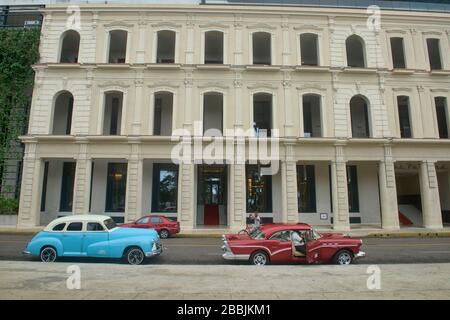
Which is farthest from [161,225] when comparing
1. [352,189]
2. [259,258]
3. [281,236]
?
[352,189]

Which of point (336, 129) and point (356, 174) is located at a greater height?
point (336, 129)

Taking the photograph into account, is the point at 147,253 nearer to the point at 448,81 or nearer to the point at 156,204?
the point at 156,204

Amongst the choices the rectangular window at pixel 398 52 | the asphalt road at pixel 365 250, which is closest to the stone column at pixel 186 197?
the asphalt road at pixel 365 250

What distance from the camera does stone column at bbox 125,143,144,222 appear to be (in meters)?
21.7

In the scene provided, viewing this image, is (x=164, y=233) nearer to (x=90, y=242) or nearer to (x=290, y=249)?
(x=90, y=242)

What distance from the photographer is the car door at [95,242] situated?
11.3m

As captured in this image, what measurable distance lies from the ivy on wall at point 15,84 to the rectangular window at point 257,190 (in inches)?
716

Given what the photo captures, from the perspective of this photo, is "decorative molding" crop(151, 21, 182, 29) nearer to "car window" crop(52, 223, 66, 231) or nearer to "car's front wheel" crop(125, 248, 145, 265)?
"car window" crop(52, 223, 66, 231)

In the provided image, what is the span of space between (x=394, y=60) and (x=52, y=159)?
98.4ft

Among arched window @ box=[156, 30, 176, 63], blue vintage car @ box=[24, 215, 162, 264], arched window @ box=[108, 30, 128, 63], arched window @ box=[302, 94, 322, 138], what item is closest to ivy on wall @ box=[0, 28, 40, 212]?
arched window @ box=[108, 30, 128, 63]

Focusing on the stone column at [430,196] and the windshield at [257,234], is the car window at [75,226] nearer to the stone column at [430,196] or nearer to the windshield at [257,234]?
the windshield at [257,234]

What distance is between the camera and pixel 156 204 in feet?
80.9

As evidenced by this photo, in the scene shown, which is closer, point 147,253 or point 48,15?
point 147,253

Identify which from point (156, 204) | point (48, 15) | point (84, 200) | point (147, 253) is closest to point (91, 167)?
point (84, 200)
